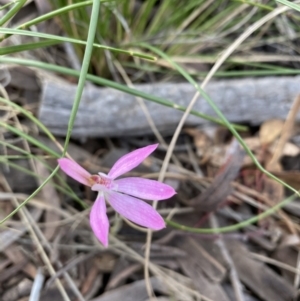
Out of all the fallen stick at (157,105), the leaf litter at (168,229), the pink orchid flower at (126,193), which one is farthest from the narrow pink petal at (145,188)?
the fallen stick at (157,105)

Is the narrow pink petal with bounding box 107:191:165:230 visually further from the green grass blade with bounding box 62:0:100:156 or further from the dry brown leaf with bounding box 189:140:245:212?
the dry brown leaf with bounding box 189:140:245:212

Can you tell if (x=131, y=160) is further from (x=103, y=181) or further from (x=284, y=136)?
(x=284, y=136)

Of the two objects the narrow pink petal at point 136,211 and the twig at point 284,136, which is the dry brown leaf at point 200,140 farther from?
the narrow pink petal at point 136,211

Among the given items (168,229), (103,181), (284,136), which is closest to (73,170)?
(103,181)

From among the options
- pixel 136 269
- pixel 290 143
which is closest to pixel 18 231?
pixel 136 269

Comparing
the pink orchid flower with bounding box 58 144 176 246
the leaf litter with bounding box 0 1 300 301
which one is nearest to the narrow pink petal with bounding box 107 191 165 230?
the pink orchid flower with bounding box 58 144 176 246

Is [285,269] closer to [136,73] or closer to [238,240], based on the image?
[238,240]
